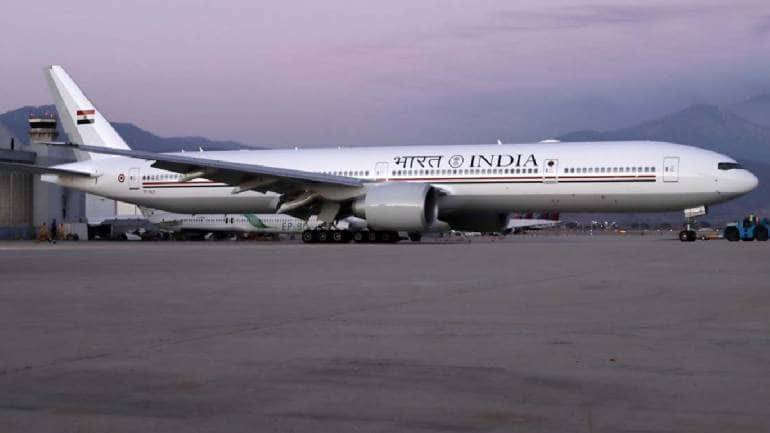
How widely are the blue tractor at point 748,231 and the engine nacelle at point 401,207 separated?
41.6ft

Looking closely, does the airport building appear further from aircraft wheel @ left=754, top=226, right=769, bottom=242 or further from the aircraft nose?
the aircraft nose

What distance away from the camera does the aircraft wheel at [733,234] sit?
3638 centimetres

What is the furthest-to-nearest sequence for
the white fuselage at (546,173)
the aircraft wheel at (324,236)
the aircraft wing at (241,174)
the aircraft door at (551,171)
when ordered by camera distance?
the aircraft wheel at (324,236) < the aircraft wing at (241,174) < the aircraft door at (551,171) < the white fuselage at (546,173)

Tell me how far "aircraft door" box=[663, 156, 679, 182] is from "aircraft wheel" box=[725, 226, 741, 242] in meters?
8.47

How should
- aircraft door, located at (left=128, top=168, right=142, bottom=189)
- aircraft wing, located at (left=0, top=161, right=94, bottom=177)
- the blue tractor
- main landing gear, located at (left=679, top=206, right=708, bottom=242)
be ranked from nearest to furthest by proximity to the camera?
main landing gear, located at (left=679, top=206, right=708, bottom=242) < aircraft wing, located at (left=0, top=161, right=94, bottom=177) < the blue tractor < aircraft door, located at (left=128, top=168, right=142, bottom=189)

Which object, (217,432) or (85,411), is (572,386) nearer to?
(217,432)

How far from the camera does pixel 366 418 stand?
4.63 metres

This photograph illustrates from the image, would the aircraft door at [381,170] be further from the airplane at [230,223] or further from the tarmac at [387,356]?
the airplane at [230,223]

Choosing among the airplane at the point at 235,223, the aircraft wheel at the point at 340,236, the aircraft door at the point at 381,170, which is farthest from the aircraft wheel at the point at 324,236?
the airplane at the point at 235,223

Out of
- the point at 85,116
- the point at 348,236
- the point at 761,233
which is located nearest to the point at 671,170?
the point at 761,233

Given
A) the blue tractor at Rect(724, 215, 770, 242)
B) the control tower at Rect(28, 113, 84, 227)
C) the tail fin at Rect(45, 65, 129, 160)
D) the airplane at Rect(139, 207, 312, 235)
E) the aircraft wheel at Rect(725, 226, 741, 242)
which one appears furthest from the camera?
the control tower at Rect(28, 113, 84, 227)

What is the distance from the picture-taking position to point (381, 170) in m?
33.0

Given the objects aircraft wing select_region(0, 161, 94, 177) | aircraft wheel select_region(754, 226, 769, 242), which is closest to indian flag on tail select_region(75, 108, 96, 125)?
aircraft wing select_region(0, 161, 94, 177)

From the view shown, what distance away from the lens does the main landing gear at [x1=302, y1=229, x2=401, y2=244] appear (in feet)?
105
